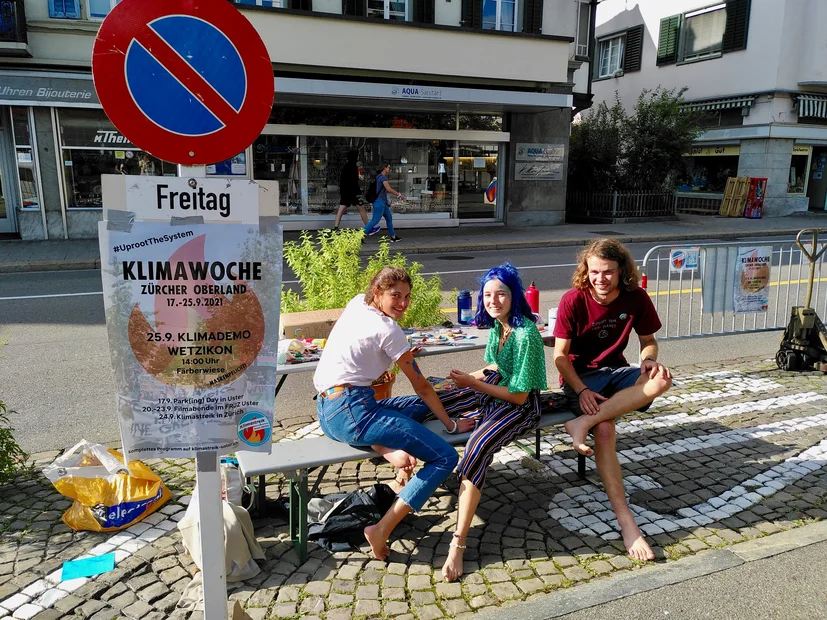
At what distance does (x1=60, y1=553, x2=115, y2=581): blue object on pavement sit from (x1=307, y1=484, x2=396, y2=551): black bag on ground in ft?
3.35

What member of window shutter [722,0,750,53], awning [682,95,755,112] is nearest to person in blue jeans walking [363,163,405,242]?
awning [682,95,755,112]

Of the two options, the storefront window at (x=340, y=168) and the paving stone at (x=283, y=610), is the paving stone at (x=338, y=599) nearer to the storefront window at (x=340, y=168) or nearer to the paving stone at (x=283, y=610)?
the paving stone at (x=283, y=610)

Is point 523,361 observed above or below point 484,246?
above

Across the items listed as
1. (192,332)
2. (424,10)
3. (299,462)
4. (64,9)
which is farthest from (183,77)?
(424,10)

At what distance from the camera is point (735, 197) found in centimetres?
2458

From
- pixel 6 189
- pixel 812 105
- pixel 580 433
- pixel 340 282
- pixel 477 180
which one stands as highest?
pixel 812 105

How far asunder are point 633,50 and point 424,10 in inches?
631

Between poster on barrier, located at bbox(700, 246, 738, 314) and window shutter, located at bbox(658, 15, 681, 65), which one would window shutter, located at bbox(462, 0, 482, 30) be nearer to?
window shutter, located at bbox(658, 15, 681, 65)

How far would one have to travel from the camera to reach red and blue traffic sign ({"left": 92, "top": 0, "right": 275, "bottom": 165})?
237 centimetres

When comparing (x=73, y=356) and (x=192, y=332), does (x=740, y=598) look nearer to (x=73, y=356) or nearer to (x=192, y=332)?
(x=192, y=332)

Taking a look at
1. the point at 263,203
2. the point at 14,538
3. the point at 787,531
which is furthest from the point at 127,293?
the point at 787,531

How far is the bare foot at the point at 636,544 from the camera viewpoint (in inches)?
139

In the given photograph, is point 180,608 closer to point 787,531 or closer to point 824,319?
point 787,531

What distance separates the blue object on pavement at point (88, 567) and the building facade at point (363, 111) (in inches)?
483
